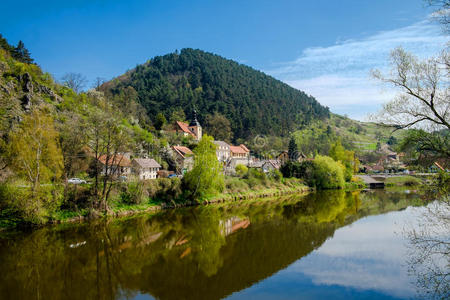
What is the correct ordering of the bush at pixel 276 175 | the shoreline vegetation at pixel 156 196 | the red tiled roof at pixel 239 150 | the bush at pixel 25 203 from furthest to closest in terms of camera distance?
the red tiled roof at pixel 239 150 < the bush at pixel 276 175 < the shoreline vegetation at pixel 156 196 < the bush at pixel 25 203

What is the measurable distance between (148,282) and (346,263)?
9.83 metres

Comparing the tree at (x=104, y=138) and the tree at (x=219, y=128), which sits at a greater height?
the tree at (x=219, y=128)

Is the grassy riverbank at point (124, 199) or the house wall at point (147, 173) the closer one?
the grassy riverbank at point (124, 199)

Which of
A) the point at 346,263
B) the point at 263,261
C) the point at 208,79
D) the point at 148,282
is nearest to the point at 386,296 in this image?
the point at 346,263

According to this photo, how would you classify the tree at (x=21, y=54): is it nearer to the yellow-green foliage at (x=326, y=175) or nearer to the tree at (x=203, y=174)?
the tree at (x=203, y=174)

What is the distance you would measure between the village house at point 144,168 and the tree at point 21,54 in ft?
111

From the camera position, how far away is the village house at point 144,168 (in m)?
38.2

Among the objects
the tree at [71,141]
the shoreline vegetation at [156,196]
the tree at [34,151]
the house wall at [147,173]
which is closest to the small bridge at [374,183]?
the shoreline vegetation at [156,196]

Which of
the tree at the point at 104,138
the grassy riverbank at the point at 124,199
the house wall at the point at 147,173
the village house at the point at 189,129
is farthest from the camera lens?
the village house at the point at 189,129

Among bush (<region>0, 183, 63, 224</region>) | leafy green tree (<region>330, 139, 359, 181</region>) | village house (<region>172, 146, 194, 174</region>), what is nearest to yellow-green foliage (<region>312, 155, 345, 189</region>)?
leafy green tree (<region>330, 139, 359, 181</region>)

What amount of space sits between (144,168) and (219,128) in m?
50.6

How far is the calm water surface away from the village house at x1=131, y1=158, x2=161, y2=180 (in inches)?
558

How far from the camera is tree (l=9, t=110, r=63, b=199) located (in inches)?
861

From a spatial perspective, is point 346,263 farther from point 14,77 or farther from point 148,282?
point 14,77
